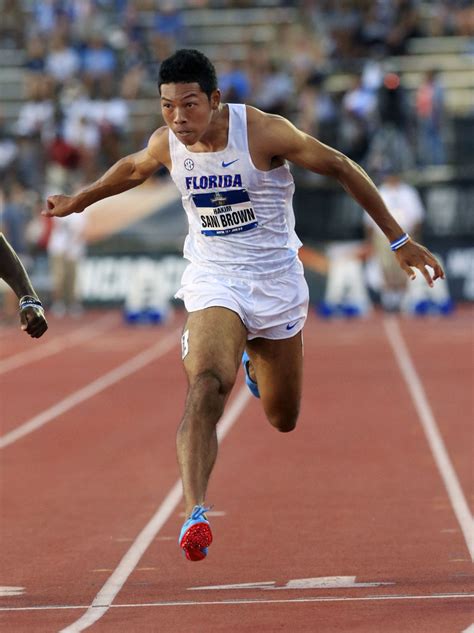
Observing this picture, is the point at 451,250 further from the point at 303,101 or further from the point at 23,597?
the point at 23,597

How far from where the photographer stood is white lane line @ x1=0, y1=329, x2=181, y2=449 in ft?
36.1

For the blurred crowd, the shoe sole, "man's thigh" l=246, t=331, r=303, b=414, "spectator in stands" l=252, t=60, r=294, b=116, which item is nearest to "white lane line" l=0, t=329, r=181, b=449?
"man's thigh" l=246, t=331, r=303, b=414

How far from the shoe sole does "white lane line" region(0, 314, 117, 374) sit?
10.4 metres

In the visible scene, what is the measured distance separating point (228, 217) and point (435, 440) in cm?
414

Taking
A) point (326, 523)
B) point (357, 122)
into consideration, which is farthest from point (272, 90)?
point (326, 523)

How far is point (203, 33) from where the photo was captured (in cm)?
2789

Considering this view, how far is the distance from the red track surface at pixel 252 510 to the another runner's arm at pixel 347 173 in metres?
1.27

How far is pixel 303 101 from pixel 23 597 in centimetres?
1855

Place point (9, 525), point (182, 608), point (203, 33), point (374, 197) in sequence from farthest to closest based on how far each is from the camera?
point (203, 33) → point (9, 525) → point (374, 197) → point (182, 608)

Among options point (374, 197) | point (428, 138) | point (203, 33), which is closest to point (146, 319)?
point (428, 138)

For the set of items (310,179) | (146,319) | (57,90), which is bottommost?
(146,319)

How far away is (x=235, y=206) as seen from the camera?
6289 millimetres

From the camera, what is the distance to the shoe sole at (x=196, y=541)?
17.3ft

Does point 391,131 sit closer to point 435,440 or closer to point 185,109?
point 435,440
